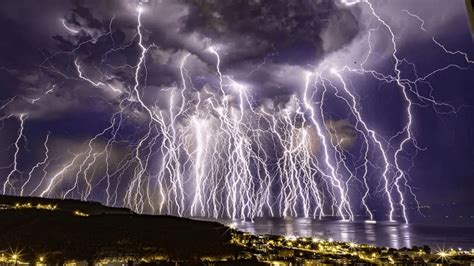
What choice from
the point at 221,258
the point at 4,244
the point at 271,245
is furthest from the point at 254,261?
the point at 271,245

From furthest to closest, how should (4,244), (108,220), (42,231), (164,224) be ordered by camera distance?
(164,224), (108,220), (42,231), (4,244)

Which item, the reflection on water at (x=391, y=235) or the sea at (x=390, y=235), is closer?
the sea at (x=390, y=235)

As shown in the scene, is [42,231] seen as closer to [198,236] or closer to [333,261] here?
[198,236]

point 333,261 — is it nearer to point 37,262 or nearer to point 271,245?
point 271,245

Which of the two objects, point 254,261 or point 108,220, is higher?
point 108,220

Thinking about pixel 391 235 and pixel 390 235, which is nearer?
pixel 391 235

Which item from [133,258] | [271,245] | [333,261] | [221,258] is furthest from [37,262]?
[271,245]

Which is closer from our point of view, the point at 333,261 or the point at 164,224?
the point at 333,261

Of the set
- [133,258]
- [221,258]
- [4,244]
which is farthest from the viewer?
[221,258]

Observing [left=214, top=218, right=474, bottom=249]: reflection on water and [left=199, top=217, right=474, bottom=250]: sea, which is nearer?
[left=199, top=217, right=474, bottom=250]: sea
